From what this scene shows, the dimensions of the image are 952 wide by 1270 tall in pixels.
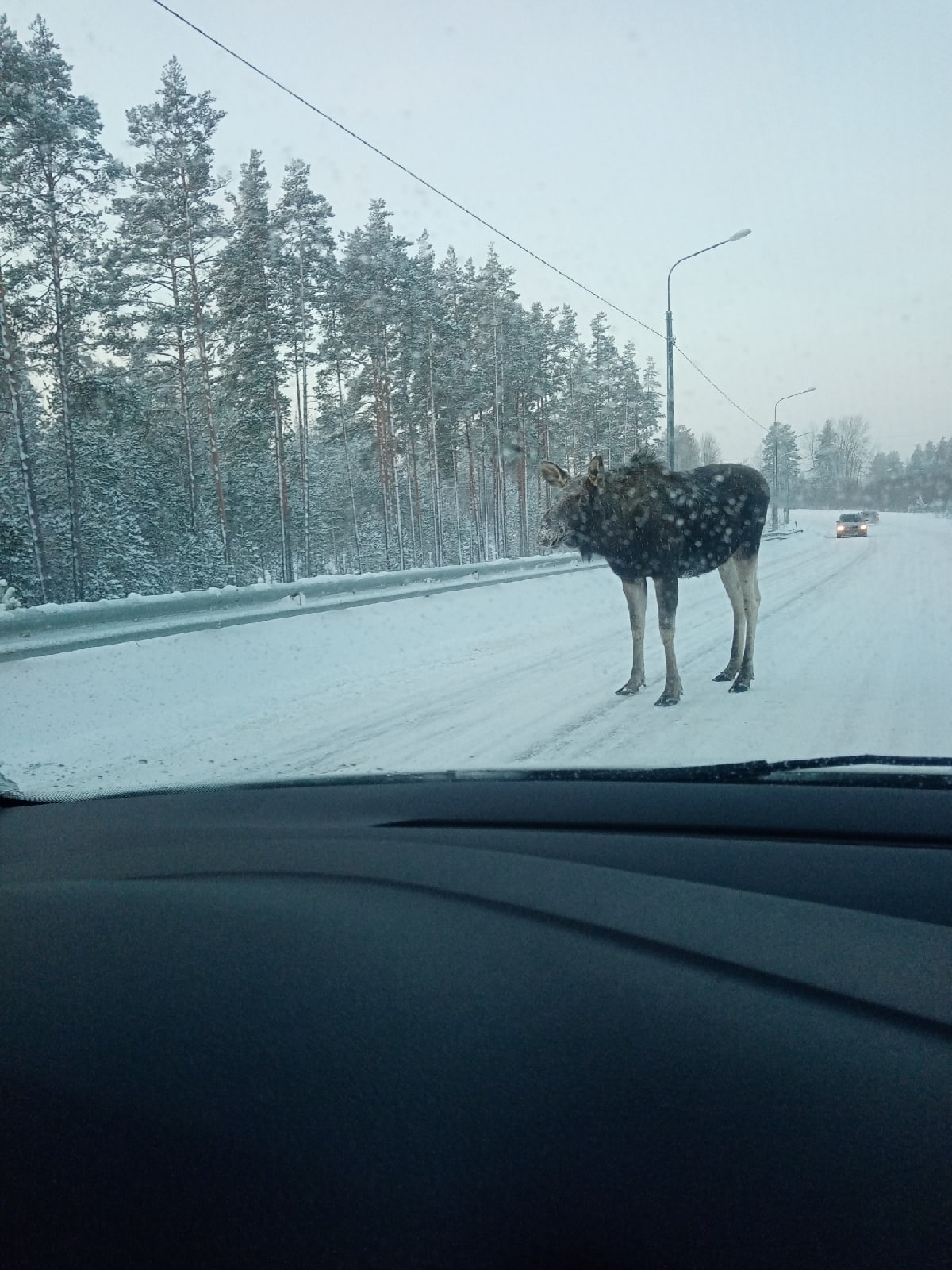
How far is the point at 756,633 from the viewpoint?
801cm

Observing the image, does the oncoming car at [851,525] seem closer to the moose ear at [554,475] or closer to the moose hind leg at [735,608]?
the moose hind leg at [735,608]

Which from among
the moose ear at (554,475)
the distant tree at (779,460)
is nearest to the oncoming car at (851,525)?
the distant tree at (779,460)

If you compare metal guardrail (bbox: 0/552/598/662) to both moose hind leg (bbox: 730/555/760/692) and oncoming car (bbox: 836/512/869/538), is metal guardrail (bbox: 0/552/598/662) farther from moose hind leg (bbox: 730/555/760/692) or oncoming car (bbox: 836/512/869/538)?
oncoming car (bbox: 836/512/869/538)

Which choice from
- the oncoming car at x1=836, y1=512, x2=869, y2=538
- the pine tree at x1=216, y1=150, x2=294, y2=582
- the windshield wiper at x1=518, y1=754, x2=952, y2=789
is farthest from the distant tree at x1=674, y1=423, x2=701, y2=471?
the pine tree at x1=216, y1=150, x2=294, y2=582

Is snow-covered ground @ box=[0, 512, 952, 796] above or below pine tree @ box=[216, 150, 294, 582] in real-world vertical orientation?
below

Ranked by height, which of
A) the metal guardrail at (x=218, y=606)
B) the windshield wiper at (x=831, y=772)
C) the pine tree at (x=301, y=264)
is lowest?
the windshield wiper at (x=831, y=772)

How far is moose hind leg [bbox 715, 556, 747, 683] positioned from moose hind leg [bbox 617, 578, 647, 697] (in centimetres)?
59

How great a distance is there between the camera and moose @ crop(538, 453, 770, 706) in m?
7.13

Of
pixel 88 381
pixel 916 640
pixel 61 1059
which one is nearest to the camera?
pixel 61 1059

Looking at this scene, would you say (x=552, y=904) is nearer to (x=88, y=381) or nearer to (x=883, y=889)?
(x=883, y=889)

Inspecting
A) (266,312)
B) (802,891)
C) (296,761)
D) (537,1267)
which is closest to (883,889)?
(802,891)

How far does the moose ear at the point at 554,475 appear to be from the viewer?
7.07 metres

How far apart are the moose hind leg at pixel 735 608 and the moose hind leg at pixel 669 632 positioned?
0.42 meters

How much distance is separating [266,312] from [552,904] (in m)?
24.1
